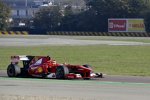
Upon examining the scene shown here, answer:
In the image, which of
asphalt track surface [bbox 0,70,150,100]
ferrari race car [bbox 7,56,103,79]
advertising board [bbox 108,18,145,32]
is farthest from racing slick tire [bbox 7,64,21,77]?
advertising board [bbox 108,18,145,32]

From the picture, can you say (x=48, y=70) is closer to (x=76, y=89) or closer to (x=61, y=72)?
(x=61, y=72)

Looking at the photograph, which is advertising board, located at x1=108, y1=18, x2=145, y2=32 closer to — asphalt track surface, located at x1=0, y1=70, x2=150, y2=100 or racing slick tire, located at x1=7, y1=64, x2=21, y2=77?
racing slick tire, located at x1=7, y1=64, x2=21, y2=77

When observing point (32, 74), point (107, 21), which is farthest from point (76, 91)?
point (107, 21)

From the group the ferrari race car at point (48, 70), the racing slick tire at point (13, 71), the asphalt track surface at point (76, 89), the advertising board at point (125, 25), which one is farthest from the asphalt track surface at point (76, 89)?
the advertising board at point (125, 25)

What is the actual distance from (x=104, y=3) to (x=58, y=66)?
286ft

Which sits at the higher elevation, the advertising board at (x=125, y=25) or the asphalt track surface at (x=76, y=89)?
the asphalt track surface at (x=76, y=89)

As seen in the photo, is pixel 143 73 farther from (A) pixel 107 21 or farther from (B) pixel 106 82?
(A) pixel 107 21

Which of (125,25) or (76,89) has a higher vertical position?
(76,89)

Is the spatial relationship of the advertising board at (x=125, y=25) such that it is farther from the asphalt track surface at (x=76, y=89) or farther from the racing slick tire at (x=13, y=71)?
the asphalt track surface at (x=76, y=89)

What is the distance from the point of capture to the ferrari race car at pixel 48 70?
21.0 m

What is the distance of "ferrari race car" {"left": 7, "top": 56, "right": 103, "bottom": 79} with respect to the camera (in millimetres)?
20969

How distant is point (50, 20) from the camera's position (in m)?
116

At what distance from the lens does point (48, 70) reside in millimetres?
21875

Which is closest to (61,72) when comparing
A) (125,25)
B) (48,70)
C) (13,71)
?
(48,70)
